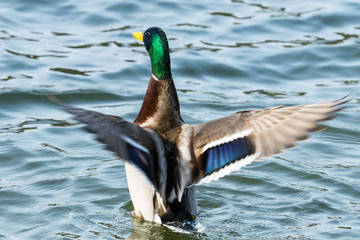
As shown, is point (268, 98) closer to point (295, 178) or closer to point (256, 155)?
point (295, 178)

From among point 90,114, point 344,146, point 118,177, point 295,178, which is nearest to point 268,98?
point 344,146

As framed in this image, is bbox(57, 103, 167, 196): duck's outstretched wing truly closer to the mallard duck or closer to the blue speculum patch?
the mallard duck

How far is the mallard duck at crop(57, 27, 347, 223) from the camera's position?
16.8 feet

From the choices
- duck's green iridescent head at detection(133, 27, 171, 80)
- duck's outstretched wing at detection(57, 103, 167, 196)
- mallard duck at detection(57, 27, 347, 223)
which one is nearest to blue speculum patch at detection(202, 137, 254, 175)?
mallard duck at detection(57, 27, 347, 223)

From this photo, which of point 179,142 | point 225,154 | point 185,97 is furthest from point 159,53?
point 185,97

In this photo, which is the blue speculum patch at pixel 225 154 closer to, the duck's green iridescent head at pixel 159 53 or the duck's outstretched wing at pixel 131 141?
the duck's outstretched wing at pixel 131 141

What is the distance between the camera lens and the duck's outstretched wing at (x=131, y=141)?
4875 mm

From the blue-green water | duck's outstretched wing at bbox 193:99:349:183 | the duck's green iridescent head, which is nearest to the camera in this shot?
duck's outstretched wing at bbox 193:99:349:183

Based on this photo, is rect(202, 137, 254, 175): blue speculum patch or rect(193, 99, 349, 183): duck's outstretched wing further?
rect(202, 137, 254, 175): blue speculum patch

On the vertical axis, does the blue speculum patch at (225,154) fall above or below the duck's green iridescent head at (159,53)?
below

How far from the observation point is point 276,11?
12.4 meters

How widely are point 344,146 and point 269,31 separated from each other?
398cm

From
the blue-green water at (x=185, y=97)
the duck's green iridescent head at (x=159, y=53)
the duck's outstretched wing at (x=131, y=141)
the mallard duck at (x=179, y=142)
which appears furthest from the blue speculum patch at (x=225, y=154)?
the duck's green iridescent head at (x=159, y=53)

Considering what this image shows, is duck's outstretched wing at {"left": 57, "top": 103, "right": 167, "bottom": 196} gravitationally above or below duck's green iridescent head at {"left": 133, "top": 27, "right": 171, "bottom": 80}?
below
